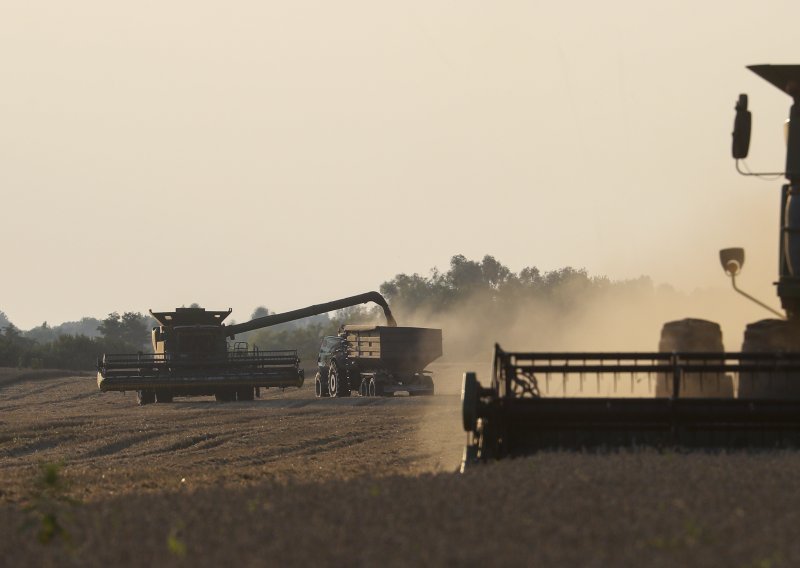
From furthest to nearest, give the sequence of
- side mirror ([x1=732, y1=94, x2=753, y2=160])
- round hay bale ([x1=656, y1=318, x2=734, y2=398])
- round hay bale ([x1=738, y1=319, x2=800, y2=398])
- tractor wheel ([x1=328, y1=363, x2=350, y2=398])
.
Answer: tractor wheel ([x1=328, y1=363, x2=350, y2=398])
round hay bale ([x1=656, y1=318, x2=734, y2=398])
round hay bale ([x1=738, y1=319, x2=800, y2=398])
side mirror ([x1=732, y1=94, x2=753, y2=160])

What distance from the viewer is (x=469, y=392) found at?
13070 mm

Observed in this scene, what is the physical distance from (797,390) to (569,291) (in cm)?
11457

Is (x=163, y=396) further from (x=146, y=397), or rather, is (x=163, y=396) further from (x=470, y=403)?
(x=470, y=403)

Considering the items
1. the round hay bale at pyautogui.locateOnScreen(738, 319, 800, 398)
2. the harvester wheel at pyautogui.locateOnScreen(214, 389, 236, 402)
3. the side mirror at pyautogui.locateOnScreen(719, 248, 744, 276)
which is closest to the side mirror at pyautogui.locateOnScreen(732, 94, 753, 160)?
the side mirror at pyautogui.locateOnScreen(719, 248, 744, 276)

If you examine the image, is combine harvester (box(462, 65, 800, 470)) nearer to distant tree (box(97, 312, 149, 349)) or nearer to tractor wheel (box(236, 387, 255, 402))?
tractor wheel (box(236, 387, 255, 402))

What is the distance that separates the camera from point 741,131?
44.1 ft

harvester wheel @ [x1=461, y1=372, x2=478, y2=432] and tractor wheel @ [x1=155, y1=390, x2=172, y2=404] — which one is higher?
harvester wheel @ [x1=461, y1=372, x2=478, y2=432]

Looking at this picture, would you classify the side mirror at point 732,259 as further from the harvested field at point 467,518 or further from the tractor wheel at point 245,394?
the tractor wheel at point 245,394

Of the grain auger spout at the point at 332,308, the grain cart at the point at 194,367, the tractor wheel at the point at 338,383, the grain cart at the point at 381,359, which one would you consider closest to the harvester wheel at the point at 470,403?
the grain cart at the point at 381,359

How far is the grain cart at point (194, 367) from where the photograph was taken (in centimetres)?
4588

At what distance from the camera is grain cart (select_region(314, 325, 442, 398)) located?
45594 mm

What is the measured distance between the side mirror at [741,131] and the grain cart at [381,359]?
3190 cm

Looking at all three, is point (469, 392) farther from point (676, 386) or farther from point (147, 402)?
point (147, 402)

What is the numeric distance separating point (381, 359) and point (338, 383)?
2.87 m
